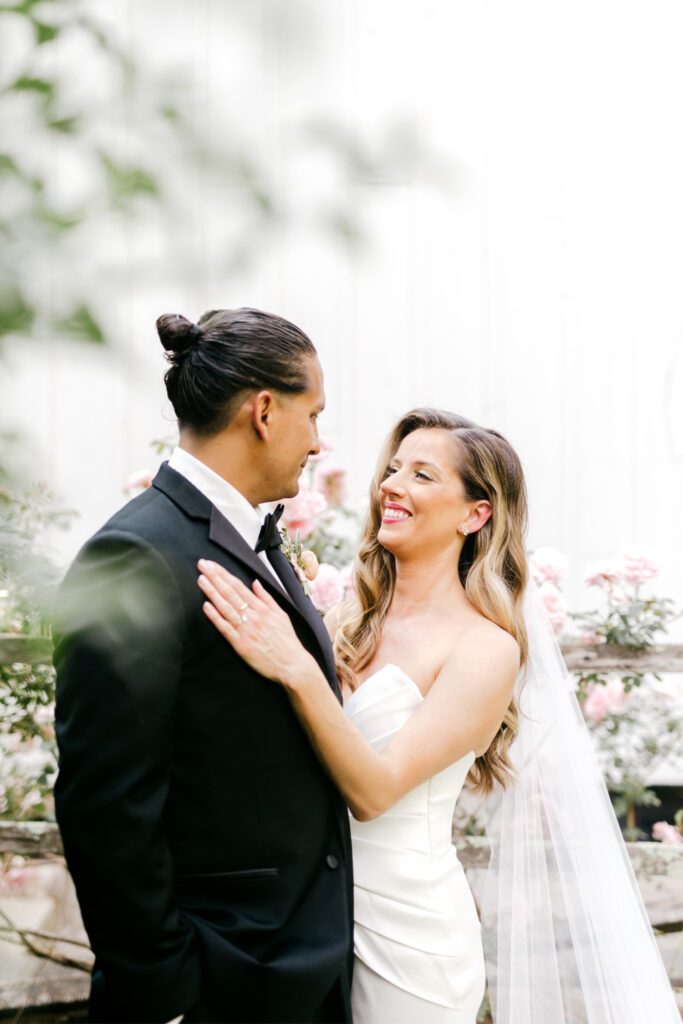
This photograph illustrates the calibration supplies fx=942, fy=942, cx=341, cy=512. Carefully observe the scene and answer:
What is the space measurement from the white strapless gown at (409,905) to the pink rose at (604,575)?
1526 millimetres

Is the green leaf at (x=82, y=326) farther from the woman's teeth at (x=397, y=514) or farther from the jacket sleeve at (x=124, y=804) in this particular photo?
the woman's teeth at (x=397, y=514)

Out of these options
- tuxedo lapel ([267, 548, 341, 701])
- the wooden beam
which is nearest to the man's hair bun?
tuxedo lapel ([267, 548, 341, 701])

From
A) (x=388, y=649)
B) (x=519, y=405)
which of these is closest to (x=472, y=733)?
(x=388, y=649)

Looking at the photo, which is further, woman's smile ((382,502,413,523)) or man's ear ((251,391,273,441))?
woman's smile ((382,502,413,523))

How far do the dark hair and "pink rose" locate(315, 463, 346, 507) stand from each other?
183cm

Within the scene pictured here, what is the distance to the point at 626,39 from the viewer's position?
3533mm

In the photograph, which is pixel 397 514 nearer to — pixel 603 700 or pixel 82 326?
pixel 603 700

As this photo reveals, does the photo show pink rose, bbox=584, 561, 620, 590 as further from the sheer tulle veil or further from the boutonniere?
the boutonniere

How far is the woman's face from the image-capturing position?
91.7 inches

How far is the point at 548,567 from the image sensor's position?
3.33 metres

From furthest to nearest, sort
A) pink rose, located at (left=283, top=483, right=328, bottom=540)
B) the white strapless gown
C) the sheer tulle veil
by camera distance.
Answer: pink rose, located at (left=283, top=483, right=328, bottom=540) < the sheer tulle veil < the white strapless gown

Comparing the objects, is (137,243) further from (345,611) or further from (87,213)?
(345,611)

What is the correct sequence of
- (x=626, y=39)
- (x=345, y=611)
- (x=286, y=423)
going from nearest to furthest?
(x=286, y=423), (x=345, y=611), (x=626, y=39)

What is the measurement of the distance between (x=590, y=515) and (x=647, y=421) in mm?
528
